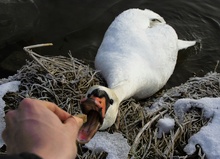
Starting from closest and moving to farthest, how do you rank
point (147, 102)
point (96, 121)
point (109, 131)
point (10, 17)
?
point (96, 121) < point (109, 131) < point (147, 102) < point (10, 17)

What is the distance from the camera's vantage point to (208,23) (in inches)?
306

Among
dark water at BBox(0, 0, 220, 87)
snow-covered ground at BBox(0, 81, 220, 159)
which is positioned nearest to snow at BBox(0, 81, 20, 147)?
snow-covered ground at BBox(0, 81, 220, 159)

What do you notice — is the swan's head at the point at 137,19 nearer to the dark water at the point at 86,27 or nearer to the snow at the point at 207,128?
the dark water at the point at 86,27

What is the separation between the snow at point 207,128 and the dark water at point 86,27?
1570mm

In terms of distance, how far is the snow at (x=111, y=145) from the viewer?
13.8ft

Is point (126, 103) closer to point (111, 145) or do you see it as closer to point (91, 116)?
point (111, 145)

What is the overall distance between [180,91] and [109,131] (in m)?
1.44

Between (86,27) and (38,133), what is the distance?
5.66m

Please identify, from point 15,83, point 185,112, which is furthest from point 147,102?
point 15,83

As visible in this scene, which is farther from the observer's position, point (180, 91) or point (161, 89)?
point (161, 89)

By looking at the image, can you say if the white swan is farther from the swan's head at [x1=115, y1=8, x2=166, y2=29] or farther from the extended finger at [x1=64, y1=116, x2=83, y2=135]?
the extended finger at [x1=64, y1=116, x2=83, y2=135]

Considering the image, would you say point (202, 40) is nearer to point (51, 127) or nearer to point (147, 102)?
point (147, 102)

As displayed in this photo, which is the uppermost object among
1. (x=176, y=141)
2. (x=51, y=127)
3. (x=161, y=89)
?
(x=51, y=127)

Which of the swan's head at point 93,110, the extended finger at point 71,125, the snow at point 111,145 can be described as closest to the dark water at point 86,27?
the snow at point 111,145
